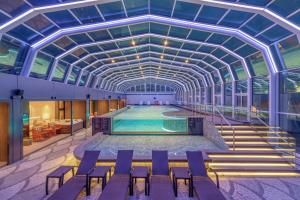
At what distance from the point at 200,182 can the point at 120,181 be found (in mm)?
2453

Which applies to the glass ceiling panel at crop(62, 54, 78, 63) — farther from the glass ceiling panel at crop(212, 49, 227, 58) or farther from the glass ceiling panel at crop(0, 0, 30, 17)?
the glass ceiling panel at crop(212, 49, 227, 58)

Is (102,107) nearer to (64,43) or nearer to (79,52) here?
(79,52)

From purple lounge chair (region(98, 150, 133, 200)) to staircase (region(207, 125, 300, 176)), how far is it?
3.28 meters

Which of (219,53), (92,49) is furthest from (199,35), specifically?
(92,49)

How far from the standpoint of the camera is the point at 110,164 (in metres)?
8.15

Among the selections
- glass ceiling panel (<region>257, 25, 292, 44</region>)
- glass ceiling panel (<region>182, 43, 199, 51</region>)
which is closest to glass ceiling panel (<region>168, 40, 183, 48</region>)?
glass ceiling panel (<region>182, 43, 199, 51</region>)

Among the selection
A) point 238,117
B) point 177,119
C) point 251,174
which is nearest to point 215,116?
point 238,117

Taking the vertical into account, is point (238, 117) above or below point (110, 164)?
above

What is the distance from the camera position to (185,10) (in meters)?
10.0

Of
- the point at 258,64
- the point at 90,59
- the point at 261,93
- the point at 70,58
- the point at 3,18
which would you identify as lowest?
the point at 261,93

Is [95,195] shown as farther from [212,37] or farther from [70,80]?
[70,80]

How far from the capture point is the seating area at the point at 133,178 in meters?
5.53

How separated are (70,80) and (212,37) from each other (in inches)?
547

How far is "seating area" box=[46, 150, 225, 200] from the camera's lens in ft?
18.1
